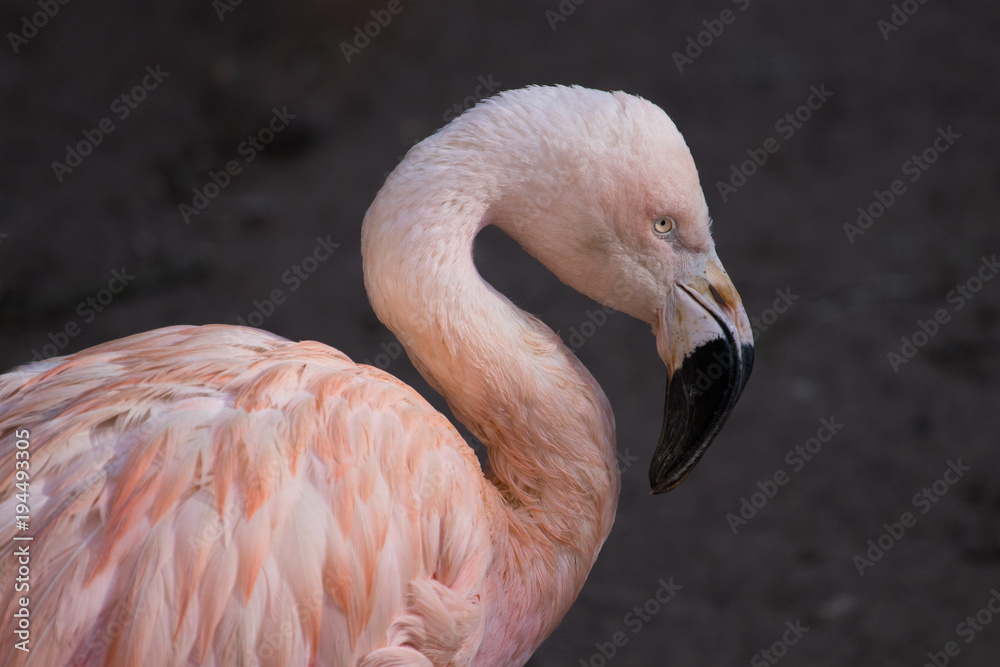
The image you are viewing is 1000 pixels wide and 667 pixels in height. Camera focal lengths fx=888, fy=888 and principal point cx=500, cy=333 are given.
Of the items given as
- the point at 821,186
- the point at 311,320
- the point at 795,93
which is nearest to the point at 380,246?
the point at 311,320

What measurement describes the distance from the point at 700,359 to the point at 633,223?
0.32 meters

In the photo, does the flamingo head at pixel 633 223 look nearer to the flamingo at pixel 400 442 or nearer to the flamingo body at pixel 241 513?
the flamingo at pixel 400 442

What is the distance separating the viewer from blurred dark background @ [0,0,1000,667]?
338 centimetres

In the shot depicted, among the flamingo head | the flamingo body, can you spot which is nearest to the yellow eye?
the flamingo head

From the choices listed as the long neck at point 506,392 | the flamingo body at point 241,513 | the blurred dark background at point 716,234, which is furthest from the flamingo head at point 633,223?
the blurred dark background at point 716,234

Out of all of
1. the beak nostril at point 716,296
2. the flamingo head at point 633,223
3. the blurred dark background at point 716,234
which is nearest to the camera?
the flamingo head at point 633,223

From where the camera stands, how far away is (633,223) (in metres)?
1.83

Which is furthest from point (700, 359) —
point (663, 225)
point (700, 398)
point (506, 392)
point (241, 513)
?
point (241, 513)

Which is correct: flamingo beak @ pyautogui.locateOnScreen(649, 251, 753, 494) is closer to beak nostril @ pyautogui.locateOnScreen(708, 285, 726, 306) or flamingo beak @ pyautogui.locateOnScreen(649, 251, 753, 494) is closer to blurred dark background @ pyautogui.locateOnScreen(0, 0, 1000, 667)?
beak nostril @ pyautogui.locateOnScreen(708, 285, 726, 306)

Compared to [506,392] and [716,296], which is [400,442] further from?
[716,296]

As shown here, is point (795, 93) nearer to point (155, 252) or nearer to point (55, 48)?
point (155, 252)

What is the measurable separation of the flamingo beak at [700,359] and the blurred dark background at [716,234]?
1.58 meters

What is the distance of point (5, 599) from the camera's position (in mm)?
1530

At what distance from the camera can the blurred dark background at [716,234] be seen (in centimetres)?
338
